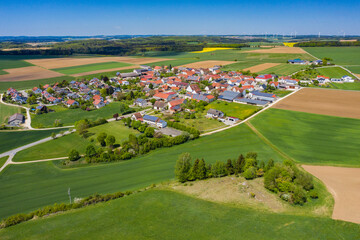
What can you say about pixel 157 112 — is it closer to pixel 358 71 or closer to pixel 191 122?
pixel 191 122

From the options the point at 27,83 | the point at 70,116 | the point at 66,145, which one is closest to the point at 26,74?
the point at 27,83

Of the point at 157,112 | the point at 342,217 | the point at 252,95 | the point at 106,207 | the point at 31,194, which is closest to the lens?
the point at 342,217

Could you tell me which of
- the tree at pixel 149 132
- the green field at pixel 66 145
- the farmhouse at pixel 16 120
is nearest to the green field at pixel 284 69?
the tree at pixel 149 132

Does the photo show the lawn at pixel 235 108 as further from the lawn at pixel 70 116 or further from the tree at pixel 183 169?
the lawn at pixel 70 116

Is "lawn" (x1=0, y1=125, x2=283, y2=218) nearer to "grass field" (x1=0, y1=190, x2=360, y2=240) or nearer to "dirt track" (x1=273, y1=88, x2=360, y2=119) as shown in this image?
"grass field" (x1=0, y1=190, x2=360, y2=240)

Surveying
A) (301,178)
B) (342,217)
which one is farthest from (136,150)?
(342,217)
